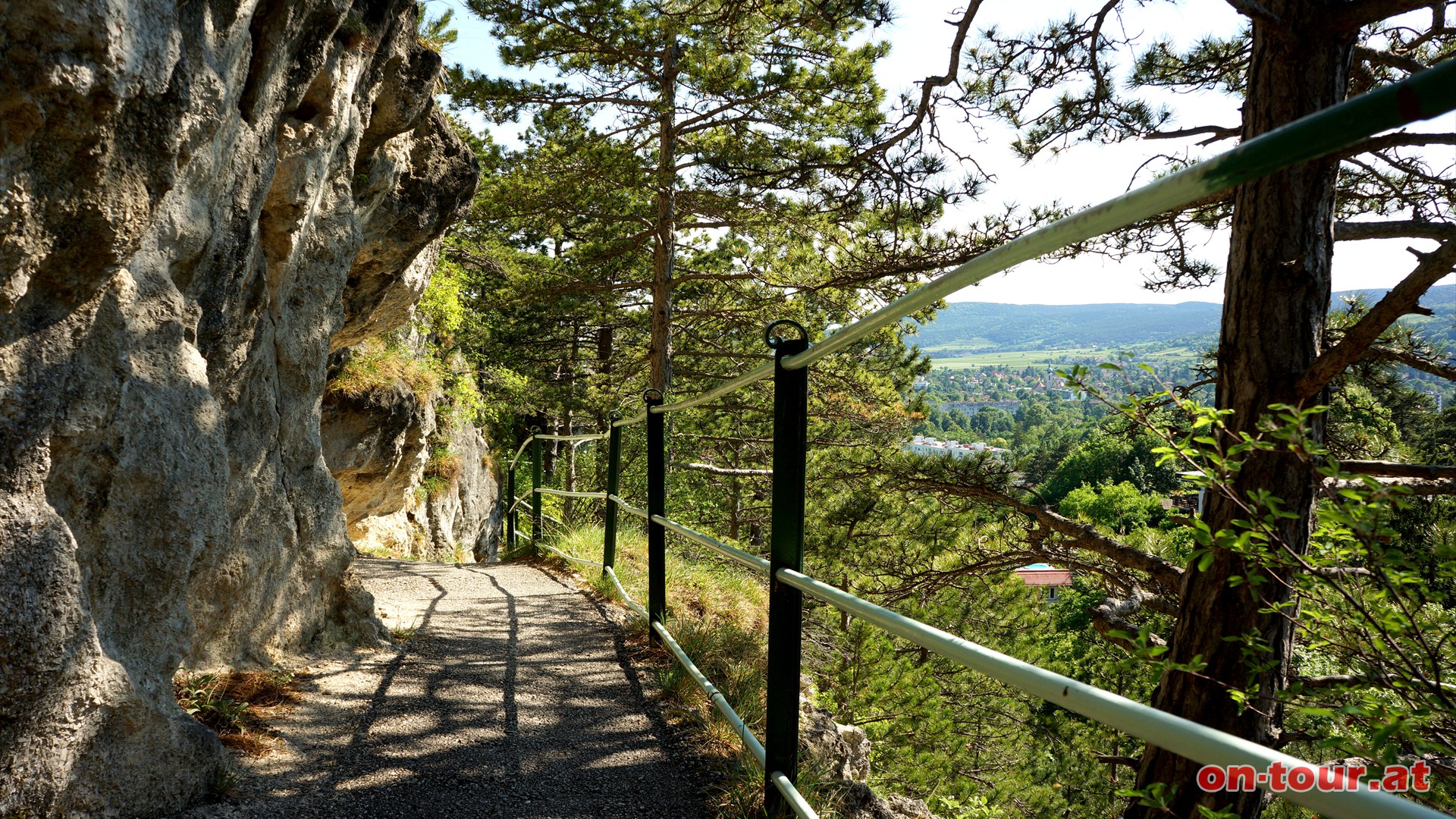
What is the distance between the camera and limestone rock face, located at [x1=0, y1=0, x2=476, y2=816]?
1.78 meters

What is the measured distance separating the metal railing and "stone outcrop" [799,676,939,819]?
364 millimetres

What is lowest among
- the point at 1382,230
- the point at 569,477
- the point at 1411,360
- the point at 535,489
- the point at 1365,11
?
the point at 569,477

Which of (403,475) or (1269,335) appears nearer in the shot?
(1269,335)

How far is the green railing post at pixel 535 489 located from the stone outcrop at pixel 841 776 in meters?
4.26

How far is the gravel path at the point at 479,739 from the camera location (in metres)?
2.44

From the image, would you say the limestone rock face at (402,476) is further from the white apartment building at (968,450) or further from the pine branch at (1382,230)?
the pine branch at (1382,230)

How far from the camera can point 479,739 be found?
117 inches

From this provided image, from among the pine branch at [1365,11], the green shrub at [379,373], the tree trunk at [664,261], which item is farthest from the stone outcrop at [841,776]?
the tree trunk at [664,261]

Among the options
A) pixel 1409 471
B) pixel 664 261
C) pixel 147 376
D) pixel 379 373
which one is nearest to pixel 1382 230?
pixel 1409 471

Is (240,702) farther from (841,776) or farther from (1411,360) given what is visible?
(1411,360)

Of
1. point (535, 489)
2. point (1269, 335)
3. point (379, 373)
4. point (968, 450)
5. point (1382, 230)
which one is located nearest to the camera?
point (1269, 335)

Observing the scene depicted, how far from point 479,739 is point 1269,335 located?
3504 millimetres

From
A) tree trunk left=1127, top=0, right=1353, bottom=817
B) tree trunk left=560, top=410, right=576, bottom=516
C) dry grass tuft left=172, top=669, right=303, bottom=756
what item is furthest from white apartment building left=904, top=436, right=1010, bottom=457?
dry grass tuft left=172, top=669, right=303, bottom=756

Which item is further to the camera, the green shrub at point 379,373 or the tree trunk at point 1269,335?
the green shrub at point 379,373
